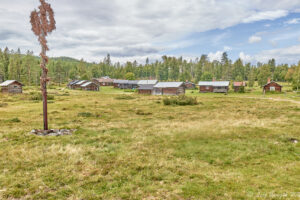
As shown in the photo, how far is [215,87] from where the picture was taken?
77.6 meters

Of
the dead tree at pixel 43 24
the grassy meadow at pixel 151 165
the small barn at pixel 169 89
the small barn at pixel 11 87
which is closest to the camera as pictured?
the grassy meadow at pixel 151 165

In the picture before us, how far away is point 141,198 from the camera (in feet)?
23.6

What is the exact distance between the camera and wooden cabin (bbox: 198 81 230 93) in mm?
75562

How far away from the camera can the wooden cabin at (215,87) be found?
75.6 meters

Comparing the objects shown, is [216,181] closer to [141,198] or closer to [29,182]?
[141,198]

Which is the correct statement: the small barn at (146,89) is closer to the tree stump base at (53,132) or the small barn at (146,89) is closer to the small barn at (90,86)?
the small barn at (90,86)

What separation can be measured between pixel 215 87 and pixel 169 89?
20.1 m

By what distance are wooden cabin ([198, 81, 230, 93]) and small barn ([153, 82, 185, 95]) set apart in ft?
32.3

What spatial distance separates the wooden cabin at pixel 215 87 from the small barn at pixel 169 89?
9.84 metres

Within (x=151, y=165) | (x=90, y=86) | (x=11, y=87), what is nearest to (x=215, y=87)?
(x=90, y=86)

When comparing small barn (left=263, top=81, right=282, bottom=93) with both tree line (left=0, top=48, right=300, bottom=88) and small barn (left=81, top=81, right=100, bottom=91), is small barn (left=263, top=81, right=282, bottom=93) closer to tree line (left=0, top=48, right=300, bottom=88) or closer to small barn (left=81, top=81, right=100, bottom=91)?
tree line (left=0, top=48, right=300, bottom=88)

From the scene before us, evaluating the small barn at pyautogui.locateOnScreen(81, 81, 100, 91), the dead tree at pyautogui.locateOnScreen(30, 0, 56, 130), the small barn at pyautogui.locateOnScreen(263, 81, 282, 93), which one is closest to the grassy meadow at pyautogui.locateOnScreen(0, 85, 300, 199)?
the dead tree at pyautogui.locateOnScreen(30, 0, 56, 130)

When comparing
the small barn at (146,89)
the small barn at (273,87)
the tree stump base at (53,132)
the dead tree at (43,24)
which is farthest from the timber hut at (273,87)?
the dead tree at (43,24)

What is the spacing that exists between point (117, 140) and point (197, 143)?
6555 millimetres
